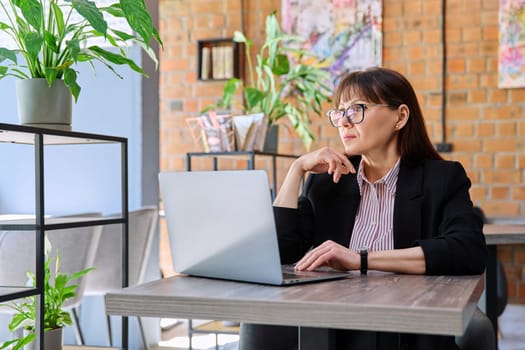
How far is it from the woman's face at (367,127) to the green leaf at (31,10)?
89cm

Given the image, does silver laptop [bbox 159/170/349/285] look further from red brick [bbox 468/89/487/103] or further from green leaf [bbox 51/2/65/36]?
red brick [bbox 468/89/487/103]

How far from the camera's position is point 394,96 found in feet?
6.32

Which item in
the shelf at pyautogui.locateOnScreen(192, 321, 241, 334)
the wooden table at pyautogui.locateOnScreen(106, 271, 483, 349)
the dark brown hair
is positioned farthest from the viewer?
the shelf at pyautogui.locateOnScreen(192, 321, 241, 334)

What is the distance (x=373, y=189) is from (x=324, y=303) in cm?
80

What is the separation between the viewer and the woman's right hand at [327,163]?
6.07 feet

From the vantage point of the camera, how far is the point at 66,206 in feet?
12.0

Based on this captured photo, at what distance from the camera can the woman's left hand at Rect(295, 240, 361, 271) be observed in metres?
1.56

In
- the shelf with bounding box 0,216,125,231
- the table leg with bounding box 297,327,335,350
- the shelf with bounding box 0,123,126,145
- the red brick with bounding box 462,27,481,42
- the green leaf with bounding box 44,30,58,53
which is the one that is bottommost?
the table leg with bounding box 297,327,335,350

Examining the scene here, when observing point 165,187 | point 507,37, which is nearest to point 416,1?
point 507,37

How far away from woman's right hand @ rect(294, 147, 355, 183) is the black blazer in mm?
60

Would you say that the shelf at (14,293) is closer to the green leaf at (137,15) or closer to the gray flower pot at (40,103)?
the gray flower pot at (40,103)

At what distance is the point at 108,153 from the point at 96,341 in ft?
3.13

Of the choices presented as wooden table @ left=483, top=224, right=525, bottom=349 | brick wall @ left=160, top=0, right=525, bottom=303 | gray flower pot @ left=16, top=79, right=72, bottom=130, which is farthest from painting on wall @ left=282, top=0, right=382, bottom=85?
gray flower pot @ left=16, top=79, right=72, bottom=130

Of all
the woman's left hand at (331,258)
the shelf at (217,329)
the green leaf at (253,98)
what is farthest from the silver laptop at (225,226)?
the green leaf at (253,98)
